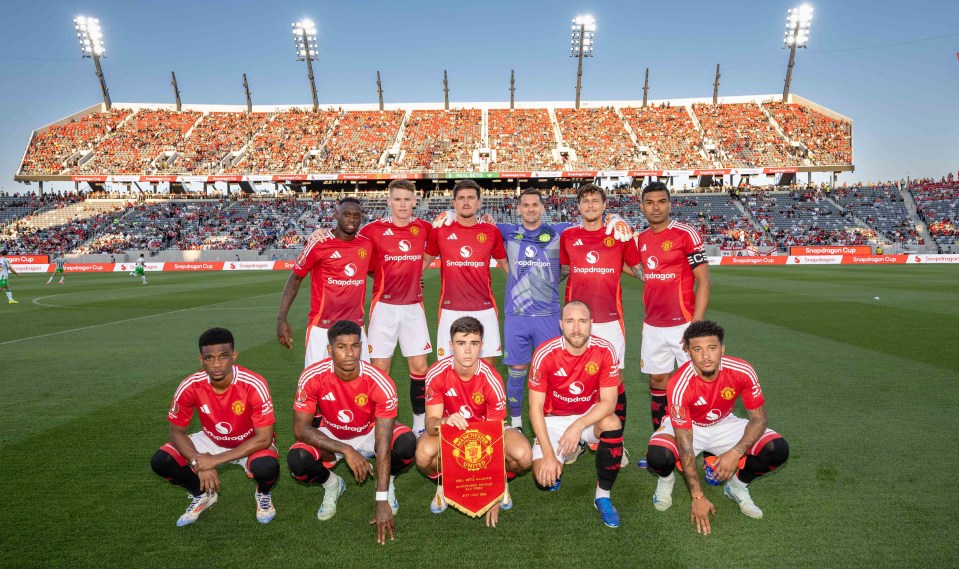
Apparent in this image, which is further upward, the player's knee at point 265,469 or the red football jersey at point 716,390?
the red football jersey at point 716,390

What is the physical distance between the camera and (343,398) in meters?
4.12

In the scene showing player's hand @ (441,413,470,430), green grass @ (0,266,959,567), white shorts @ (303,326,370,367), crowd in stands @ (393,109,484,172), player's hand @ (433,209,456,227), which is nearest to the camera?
green grass @ (0,266,959,567)

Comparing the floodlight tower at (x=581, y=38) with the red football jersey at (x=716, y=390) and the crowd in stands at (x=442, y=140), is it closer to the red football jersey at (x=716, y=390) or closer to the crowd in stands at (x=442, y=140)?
the crowd in stands at (x=442, y=140)

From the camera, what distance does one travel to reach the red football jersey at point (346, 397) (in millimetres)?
3986

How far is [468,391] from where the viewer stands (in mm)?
4168

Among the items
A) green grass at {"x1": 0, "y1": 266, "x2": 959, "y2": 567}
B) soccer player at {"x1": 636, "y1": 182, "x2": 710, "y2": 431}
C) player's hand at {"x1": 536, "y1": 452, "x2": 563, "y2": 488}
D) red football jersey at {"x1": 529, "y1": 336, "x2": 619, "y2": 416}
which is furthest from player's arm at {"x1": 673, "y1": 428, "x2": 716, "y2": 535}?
soccer player at {"x1": 636, "y1": 182, "x2": 710, "y2": 431}

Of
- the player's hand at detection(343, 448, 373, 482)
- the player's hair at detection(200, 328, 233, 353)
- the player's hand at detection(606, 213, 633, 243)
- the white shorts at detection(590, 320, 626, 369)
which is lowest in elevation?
the player's hand at detection(343, 448, 373, 482)

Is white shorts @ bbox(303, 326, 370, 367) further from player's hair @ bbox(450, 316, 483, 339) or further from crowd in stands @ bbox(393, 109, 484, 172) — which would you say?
crowd in stands @ bbox(393, 109, 484, 172)

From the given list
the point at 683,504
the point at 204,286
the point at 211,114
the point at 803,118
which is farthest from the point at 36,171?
the point at 803,118

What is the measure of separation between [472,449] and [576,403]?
1101mm

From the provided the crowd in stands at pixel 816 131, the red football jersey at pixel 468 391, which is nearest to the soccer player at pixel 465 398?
the red football jersey at pixel 468 391

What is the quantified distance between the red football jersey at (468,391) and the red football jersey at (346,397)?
1.09ft

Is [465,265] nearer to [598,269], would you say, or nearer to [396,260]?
[396,260]

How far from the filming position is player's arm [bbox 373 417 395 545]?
3.54 metres
